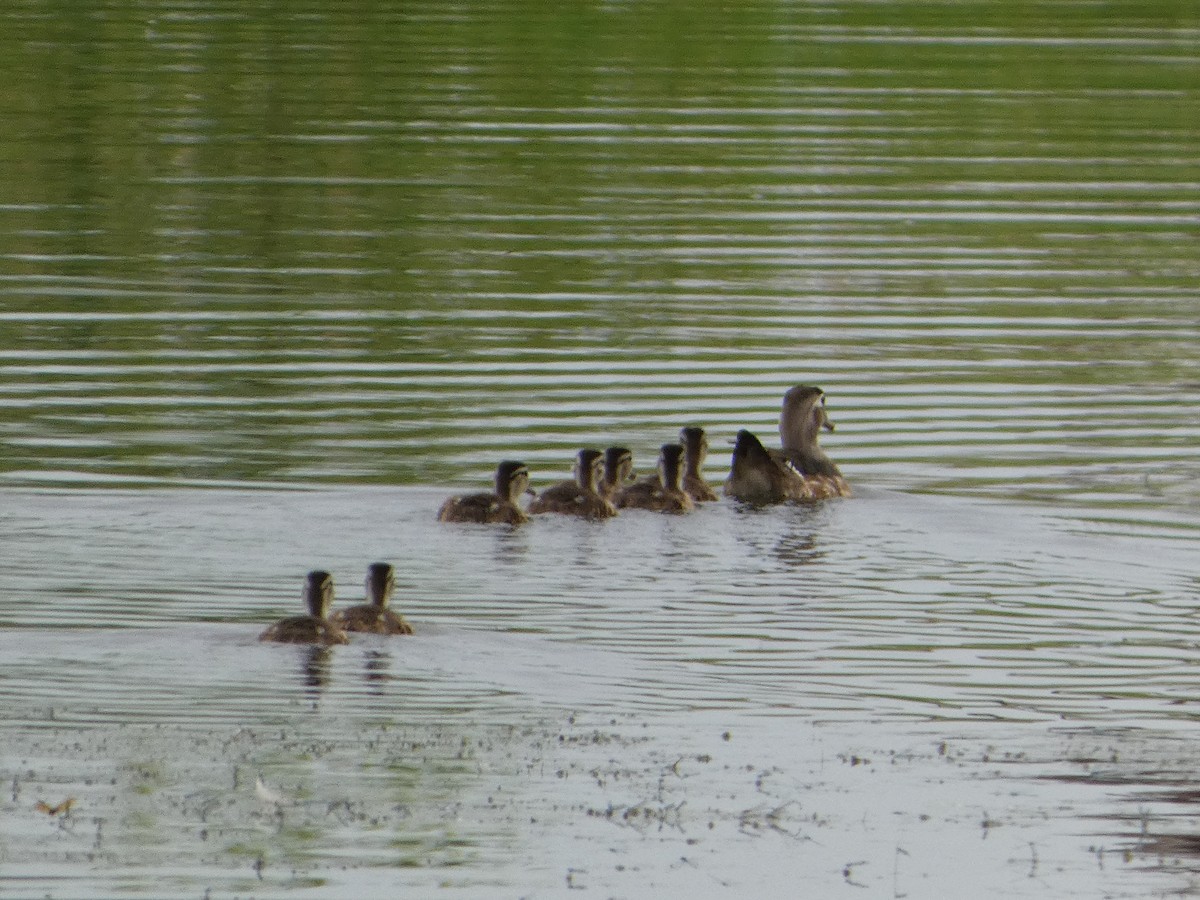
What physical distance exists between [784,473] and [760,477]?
13 centimetres

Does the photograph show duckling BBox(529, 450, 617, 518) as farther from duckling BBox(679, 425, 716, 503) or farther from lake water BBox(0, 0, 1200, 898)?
duckling BBox(679, 425, 716, 503)

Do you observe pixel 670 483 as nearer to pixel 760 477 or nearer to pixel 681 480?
pixel 681 480

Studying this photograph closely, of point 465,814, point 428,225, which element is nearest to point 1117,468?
point 465,814

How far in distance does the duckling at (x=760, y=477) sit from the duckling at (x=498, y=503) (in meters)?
1.22

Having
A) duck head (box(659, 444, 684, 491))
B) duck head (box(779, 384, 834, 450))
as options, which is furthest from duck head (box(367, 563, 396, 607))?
duck head (box(779, 384, 834, 450))

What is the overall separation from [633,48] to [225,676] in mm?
26346

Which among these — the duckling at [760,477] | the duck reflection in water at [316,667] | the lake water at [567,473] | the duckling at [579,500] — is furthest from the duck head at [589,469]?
the duck reflection in water at [316,667]

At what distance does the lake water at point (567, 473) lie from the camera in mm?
8664

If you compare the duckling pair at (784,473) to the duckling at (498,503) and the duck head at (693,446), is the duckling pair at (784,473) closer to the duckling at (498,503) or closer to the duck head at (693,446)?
the duck head at (693,446)

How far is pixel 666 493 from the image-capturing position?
547 inches

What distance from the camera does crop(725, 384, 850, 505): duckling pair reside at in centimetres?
1413

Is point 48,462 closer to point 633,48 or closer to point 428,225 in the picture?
point 428,225

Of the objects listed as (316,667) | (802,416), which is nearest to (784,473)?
(802,416)

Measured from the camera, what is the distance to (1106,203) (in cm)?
2466
